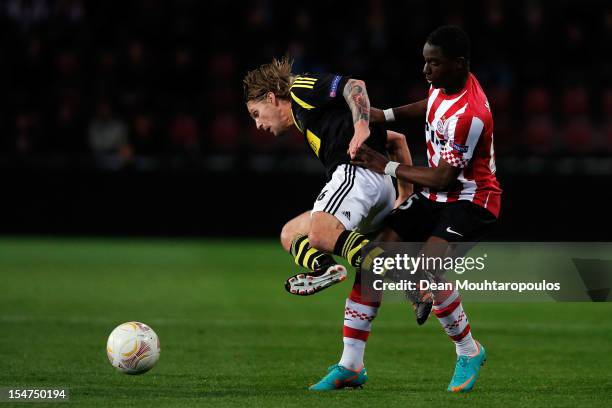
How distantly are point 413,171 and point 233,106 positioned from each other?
38.6 ft

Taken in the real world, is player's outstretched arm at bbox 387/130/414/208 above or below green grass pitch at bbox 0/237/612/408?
above

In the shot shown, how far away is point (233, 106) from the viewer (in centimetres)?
1772

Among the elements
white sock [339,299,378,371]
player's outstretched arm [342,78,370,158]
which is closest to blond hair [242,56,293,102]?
player's outstretched arm [342,78,370,158]

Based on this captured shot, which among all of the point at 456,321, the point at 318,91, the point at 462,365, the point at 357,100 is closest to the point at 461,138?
the point at 357,100

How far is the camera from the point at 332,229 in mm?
6195

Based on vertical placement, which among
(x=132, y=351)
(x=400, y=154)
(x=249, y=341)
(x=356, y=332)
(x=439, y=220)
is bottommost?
(x=249, y=341)

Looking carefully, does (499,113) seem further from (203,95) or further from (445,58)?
(445,58)

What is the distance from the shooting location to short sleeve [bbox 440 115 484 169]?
240 inches

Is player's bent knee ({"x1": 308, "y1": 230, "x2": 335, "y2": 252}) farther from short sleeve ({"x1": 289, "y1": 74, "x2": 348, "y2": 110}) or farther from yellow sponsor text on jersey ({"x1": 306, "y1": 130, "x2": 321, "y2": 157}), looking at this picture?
short sleeve ({"x1": 289, "y1": 74, "x2": 348, "y2": 110})

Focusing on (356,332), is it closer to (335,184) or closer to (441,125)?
(335,184)

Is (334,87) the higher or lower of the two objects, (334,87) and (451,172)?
the higher

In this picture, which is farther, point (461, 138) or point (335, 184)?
point (335, 184)

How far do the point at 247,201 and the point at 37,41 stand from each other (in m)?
4.75

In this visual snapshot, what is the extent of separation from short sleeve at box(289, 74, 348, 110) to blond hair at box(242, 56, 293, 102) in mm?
122
